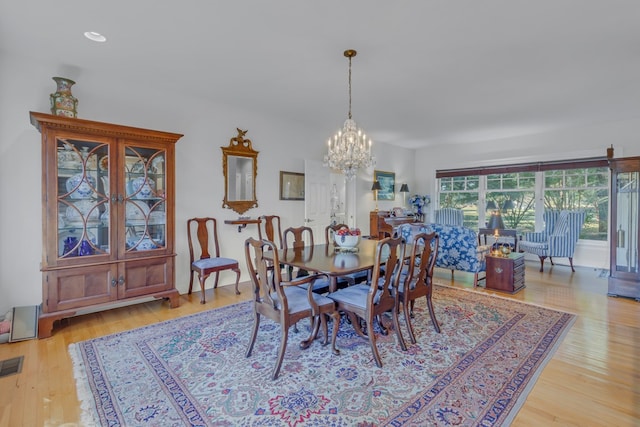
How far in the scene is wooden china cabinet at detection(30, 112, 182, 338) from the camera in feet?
9.37

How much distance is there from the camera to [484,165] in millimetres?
6809

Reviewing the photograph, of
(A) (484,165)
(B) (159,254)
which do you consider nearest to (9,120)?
(B) (159,254)

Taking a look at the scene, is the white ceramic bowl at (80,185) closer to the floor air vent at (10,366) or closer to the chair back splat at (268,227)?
the floor air vent at (10,366)

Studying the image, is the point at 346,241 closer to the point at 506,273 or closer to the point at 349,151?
the point at 349,151

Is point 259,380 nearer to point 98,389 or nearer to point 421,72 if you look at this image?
point 98,389

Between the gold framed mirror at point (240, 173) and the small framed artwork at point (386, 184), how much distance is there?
307cm

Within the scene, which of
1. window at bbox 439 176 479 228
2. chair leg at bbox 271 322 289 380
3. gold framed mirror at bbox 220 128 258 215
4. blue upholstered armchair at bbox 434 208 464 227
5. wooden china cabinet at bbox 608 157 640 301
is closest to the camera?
chair leg at bbox 271 322 289 380

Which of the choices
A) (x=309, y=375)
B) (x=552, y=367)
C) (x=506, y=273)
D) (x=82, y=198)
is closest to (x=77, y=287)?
(x=82, y=198)

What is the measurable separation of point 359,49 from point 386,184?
4.58 meters

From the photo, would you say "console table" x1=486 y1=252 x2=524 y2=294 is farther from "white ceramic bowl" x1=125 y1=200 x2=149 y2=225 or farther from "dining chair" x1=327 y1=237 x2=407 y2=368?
"white ceramic bowl" x1=125 y1=200 x2=149 y2=225

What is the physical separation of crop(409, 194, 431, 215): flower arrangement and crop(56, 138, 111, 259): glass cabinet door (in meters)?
6.30

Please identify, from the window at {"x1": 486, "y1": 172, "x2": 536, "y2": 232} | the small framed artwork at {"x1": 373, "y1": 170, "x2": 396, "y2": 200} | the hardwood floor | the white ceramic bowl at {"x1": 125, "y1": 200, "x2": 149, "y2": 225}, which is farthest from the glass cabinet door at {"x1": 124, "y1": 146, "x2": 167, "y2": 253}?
the window at {"x1": 486, "y1": 172, "x2": 536, "y2": 232}

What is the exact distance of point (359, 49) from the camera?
2859 millimetres

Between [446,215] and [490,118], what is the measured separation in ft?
7.39
